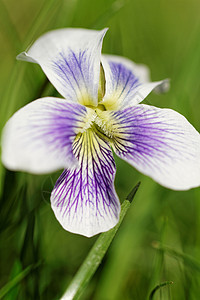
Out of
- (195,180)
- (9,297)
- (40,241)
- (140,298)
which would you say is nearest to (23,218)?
(40,241)

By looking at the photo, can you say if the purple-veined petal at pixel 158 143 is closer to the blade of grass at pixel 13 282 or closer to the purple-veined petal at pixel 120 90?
the purple-veined petal at pixel 120 90

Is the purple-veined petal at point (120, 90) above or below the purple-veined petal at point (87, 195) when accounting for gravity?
above

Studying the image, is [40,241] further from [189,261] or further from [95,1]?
[95,1]

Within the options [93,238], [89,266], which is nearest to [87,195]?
[89,266]

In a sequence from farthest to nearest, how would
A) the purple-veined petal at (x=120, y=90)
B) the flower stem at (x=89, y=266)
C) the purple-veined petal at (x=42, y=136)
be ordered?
the purple-veined petal at (x=120, y=90) < the flower stem at (x=89, y=266) < the purple-veined petal at (x=42, y=136)

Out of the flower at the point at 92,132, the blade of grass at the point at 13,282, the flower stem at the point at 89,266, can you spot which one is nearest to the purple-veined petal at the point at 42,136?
the flower at the point at 92,132

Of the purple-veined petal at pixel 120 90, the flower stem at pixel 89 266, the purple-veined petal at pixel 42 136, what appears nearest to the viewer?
the purple-veined petal at pixel 42 136

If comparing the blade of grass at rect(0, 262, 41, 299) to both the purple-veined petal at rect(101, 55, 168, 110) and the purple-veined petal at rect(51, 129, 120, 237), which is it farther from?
the purple-veined petal at rect(101, 55, 168, 110)

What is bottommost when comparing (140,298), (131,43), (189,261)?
(140,298)
